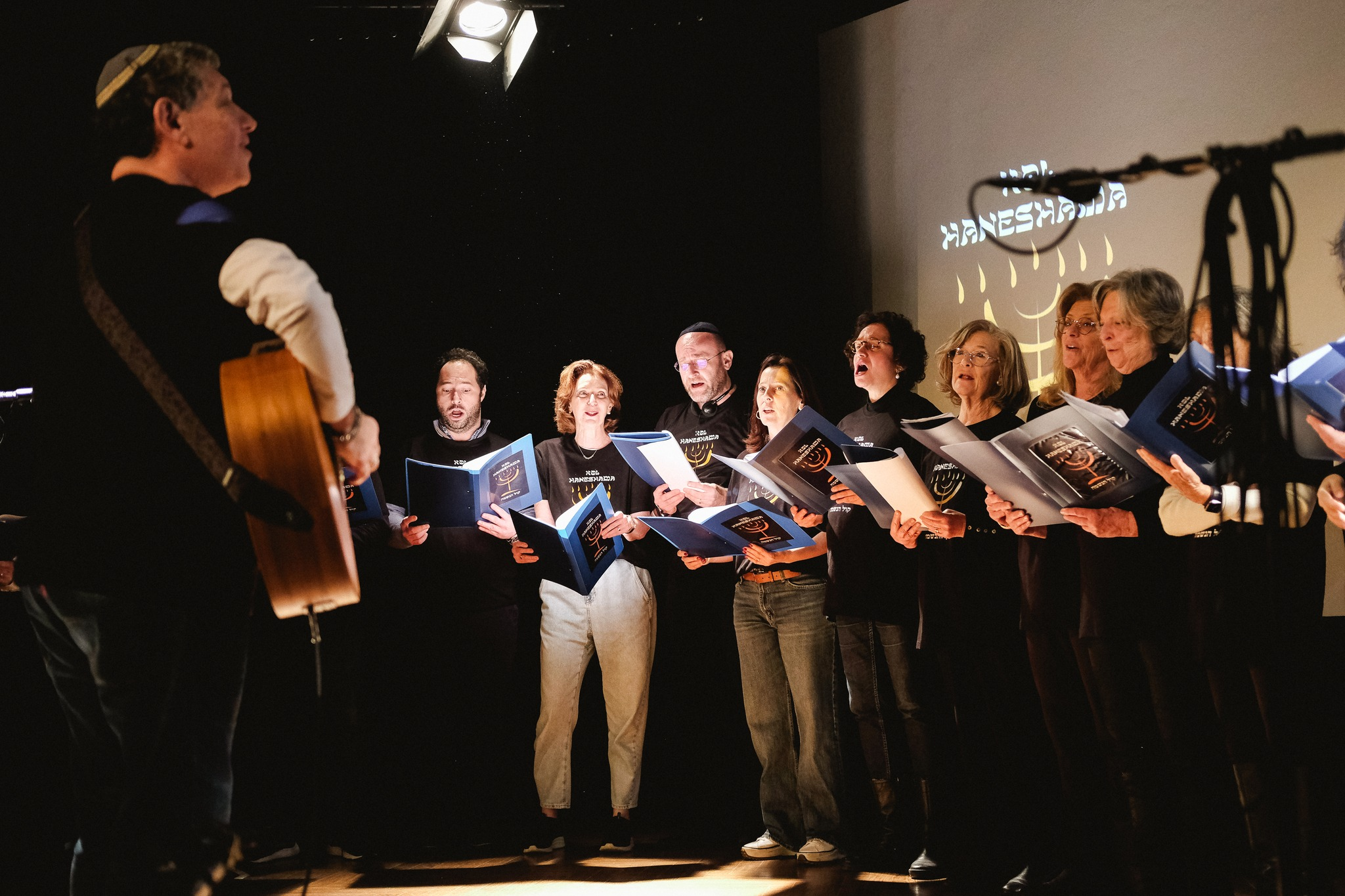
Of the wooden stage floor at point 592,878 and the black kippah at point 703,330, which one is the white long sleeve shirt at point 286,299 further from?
the black kippah at point 703,330

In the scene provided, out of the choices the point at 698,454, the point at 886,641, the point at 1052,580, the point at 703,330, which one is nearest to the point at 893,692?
the point at 886,641

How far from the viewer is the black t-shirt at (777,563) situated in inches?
143

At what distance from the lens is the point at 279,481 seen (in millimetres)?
1630

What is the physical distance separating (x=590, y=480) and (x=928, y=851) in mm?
1765

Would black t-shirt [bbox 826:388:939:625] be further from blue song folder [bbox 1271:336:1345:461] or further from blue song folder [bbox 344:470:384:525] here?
blue song folder [bbox 344:470:384:525]

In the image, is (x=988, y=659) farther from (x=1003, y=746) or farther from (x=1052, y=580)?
(x=1052, y=580)

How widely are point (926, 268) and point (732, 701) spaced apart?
75.4 inches

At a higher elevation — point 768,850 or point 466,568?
point 466,568

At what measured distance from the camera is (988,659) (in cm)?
314

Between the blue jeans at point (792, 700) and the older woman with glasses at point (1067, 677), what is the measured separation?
0.76 metres

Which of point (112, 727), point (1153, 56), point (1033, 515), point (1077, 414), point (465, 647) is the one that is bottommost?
point (465, 647)

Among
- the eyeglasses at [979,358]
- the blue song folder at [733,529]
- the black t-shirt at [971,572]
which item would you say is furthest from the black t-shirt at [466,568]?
the eyeglasses at [979,358]

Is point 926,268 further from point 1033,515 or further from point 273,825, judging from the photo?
point 273,825

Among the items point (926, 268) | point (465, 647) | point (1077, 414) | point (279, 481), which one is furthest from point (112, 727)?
point (926, 268)
